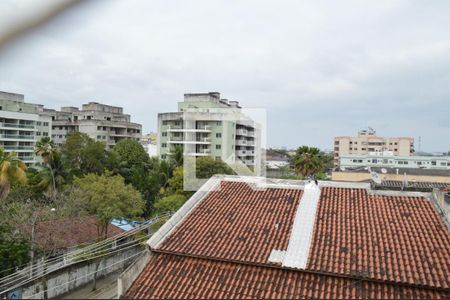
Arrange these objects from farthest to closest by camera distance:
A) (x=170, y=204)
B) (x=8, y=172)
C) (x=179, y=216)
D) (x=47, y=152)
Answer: (x=47, y=152) < (x=170, y=204) < (x=8, y=172) < (x=179, y=216)

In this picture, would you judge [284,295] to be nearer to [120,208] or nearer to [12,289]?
[12,289]

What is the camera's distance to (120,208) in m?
19.2

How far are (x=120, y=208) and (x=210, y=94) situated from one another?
2992 cm

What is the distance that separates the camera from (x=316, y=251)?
7.91m

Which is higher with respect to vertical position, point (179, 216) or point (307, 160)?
point (307, 160)

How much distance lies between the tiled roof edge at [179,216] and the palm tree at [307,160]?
22133 mm

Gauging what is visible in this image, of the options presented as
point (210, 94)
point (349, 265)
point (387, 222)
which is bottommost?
point (349, 265)

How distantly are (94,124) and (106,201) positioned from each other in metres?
35.0

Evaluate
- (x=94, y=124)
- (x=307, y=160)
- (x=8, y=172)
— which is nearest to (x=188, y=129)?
(x=94, y=124)

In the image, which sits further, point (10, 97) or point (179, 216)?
point (10, 97)

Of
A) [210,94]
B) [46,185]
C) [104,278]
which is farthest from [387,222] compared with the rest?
[210,94]

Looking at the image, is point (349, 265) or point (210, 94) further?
point (210, 94)

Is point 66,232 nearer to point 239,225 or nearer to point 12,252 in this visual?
point 12,252

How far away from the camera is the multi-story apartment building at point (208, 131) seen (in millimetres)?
43062
